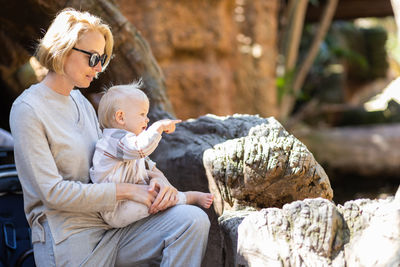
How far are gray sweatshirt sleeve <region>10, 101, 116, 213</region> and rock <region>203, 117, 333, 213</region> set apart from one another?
0.53 metres

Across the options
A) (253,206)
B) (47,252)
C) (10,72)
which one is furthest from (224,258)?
(10,72)

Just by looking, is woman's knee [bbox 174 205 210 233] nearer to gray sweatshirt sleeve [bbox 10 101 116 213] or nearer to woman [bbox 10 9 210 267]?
woman [bbox 10 9 210 267]

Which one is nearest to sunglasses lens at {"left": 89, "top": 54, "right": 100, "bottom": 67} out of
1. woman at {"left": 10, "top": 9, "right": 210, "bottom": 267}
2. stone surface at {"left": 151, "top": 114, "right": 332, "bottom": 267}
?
woman at {"left": 10, "top": 9, "right": 210, "bottom": 267}

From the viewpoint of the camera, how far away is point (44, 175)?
1782 millimetres

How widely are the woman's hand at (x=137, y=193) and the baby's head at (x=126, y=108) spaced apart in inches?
7.8

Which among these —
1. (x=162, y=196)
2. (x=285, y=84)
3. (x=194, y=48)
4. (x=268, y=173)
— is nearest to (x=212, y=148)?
(x=268, y=173)

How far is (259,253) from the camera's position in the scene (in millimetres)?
1693

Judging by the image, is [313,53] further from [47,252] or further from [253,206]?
[47,252]

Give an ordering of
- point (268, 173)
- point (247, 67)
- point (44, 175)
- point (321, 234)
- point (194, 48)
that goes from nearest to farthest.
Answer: point (321, 234) → point (44, 175) → point (268, 173) → point (194, 48) → point (247, 67)

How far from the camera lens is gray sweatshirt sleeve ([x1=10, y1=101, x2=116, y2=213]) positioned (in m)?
1.78

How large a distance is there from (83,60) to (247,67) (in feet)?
13.0

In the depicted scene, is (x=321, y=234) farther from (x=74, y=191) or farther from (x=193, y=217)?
(x=74, y=191)

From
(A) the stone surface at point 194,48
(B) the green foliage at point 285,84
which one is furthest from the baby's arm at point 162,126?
(B) the green foliage at point 285,84

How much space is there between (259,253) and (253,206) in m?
0.45
